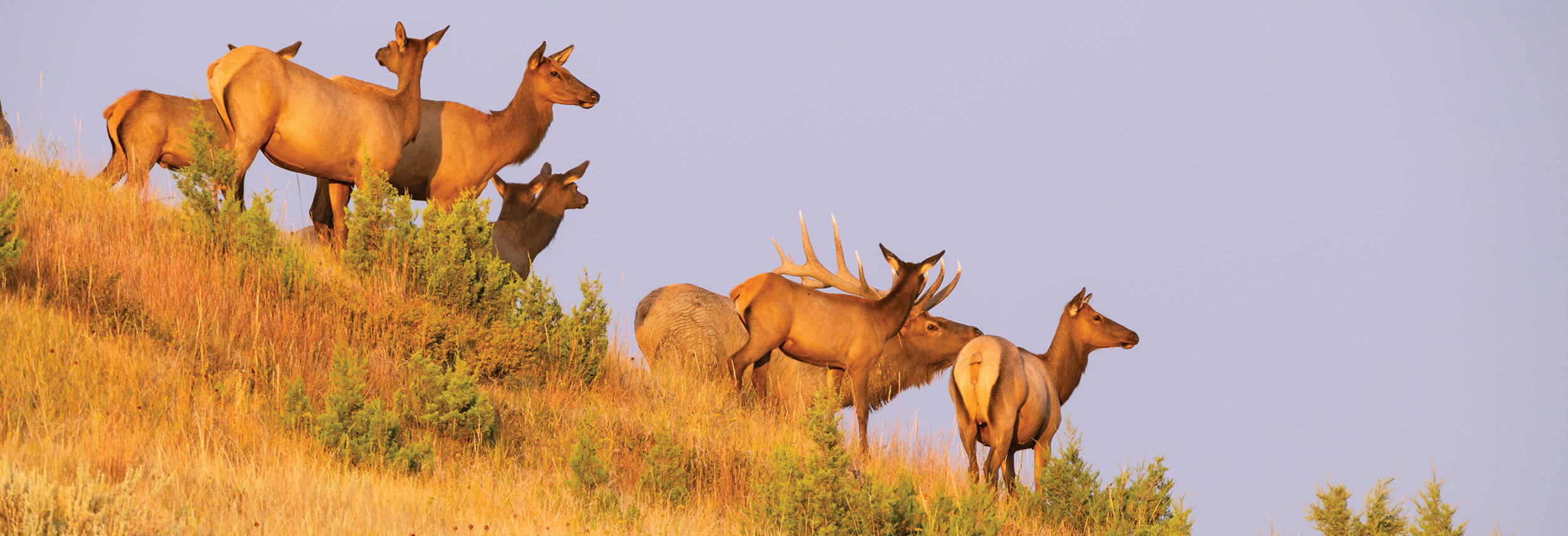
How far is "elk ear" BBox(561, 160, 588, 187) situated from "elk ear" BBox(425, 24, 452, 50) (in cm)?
205

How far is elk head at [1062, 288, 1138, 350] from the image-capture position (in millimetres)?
10641

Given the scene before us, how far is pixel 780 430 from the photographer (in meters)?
9.28

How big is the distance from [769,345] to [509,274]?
2197 mm

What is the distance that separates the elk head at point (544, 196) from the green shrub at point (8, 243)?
16.6 ft

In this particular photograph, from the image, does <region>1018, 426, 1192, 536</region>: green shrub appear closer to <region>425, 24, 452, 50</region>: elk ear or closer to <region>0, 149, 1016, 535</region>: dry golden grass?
<region>0, 149, 1016, 535</region>: dry golden grass

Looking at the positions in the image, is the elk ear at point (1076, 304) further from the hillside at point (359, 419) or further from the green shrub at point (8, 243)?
the green shrub at point (8, 243)

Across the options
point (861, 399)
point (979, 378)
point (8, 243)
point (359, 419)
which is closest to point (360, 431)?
point (359, 419)

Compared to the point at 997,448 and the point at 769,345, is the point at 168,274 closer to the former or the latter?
the point at 769,345

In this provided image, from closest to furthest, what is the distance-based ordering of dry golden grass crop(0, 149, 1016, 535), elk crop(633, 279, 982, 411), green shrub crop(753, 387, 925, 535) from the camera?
dry golden grass crop(0, 149, 1016, 535) → green shrub crop(753, 387, 925, 535) → elk crop(633, 279, 982, 411)

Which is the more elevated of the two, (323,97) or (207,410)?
(323,97)

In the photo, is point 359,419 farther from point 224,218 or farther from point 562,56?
point 562,56

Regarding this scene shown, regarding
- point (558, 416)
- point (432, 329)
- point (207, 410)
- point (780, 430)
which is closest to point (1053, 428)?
point (780, 430)

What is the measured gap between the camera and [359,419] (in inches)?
253

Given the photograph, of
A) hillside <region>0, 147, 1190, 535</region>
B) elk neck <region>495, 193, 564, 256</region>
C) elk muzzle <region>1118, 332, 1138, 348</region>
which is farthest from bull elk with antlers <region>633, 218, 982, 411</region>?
elk muzzle <region>1118, 332, 1138, 348</region>
